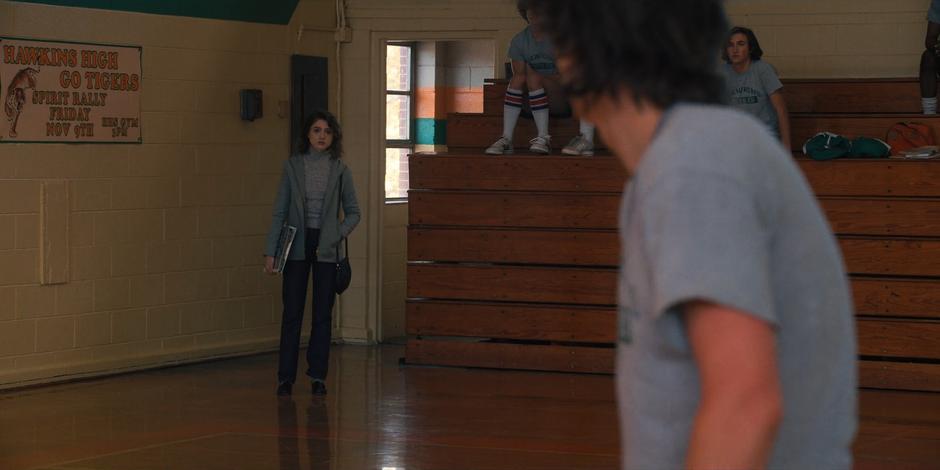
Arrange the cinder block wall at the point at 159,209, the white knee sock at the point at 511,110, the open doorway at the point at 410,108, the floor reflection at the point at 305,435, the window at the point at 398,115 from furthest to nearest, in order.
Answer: the window at the point at 398,115 < the open doorway at the point at 410,108 < the white knee sock at the point at 511,110 < the cinder block wall at the point at 159,209 < the floor reflection at the point at 305,435

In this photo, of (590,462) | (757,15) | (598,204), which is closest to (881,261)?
(598,204)

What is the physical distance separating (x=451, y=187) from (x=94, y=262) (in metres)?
2.44

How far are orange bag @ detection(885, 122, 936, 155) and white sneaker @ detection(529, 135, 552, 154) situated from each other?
227cm

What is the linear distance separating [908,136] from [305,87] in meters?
4.37

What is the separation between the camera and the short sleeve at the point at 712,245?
1288mm

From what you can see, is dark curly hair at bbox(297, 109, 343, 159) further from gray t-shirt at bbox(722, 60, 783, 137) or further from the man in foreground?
the man in foreground

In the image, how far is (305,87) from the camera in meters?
10.3

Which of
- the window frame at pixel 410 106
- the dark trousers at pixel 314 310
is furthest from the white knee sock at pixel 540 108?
the window frame at pixel 410 106

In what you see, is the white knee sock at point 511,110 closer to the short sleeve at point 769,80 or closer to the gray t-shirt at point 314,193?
the short sleeve at point 769,80

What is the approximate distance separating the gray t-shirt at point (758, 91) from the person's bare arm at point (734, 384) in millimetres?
7835

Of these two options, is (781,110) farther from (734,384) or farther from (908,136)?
(734,384)

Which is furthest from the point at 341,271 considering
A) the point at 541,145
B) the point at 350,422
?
the point at 541,145

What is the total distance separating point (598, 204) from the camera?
29.9 ft

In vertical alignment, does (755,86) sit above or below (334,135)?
above
